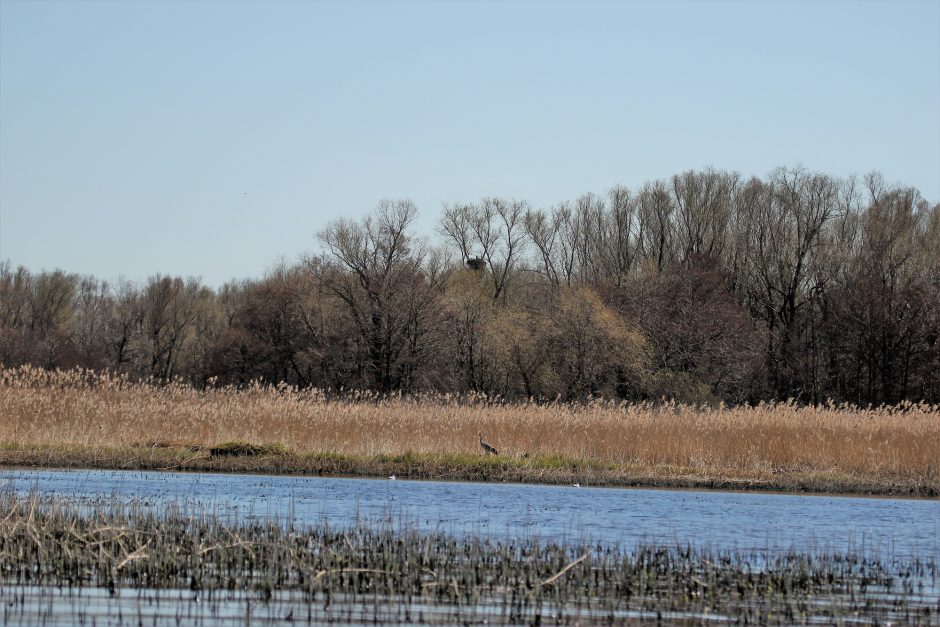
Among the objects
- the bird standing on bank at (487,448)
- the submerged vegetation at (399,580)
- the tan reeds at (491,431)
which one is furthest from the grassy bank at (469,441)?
the submerged vegetation at (399,580)

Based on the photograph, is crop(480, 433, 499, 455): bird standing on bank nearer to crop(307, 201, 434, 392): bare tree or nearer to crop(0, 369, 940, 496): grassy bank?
crop(0, 369, 940, 496): grassy bank

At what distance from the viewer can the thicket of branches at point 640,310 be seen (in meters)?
58.5

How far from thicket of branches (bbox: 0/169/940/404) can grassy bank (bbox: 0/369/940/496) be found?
2424cm

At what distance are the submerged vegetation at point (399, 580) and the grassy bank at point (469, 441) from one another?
495 inches

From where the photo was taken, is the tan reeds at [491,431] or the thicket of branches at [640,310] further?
the thicket of branches at [640,310]

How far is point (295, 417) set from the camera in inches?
1184

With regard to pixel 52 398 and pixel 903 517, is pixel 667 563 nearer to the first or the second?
pixel 903 517

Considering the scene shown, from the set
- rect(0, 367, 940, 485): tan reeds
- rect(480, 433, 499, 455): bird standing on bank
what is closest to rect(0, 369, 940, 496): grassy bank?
rect(0, 367, 940, 485): tan reeds

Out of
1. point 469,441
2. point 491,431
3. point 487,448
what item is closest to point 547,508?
point 487,448

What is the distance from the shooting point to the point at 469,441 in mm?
29812

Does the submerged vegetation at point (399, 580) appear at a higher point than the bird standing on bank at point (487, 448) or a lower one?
lower

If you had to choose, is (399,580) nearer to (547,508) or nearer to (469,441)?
(547,508)

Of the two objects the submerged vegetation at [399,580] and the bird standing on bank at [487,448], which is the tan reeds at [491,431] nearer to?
the bird standing on bank at [487,448]

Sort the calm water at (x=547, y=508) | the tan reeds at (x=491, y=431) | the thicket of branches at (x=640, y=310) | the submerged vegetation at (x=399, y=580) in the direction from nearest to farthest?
the submerged vegetation at (x=399, y=580), the calm water at (x=547, y=508), the tan reeds at (x=491, y=431), the thicket of branches at (x=640, y=310)
